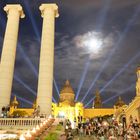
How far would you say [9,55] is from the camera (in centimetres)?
3862

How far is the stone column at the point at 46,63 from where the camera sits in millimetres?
35688

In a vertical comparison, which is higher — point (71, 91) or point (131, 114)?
point (71, 91)

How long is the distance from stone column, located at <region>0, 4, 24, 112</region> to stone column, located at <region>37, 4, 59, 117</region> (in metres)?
4.33

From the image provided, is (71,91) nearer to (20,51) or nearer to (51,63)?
(20,51)

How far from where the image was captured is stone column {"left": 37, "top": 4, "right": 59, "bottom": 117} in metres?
35.7

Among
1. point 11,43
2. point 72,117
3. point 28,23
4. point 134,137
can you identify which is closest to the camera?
point 134,137

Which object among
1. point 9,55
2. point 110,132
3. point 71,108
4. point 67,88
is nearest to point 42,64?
point 9,55

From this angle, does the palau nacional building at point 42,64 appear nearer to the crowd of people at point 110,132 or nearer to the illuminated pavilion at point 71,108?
the crowd of people at point 110,132

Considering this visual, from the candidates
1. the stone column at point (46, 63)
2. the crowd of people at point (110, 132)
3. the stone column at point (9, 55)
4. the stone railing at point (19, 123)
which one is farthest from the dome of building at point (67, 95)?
the crowd of people at point (110, 132)

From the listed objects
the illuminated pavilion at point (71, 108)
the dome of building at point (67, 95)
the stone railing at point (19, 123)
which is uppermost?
the dome of building at point (67, 95)

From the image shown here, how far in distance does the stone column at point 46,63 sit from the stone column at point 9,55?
433 cm

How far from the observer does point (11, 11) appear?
41.5 m

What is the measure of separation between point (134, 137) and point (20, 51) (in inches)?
1965

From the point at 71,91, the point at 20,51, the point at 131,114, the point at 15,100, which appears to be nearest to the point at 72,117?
the point at 71,91
